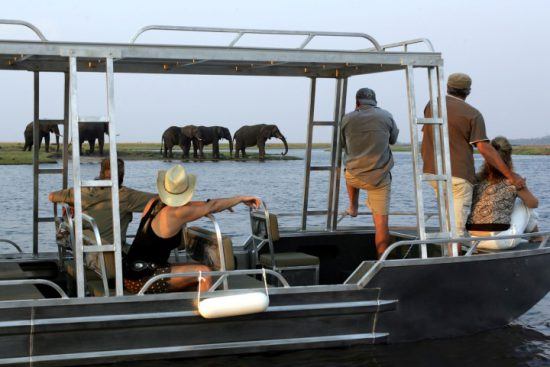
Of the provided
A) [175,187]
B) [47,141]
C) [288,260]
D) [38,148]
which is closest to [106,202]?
[38,148]

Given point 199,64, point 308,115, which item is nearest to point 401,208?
point 308,115

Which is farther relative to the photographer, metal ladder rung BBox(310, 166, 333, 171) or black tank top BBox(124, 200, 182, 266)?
metal ladder rung BBox(310, 166, 333, 171)

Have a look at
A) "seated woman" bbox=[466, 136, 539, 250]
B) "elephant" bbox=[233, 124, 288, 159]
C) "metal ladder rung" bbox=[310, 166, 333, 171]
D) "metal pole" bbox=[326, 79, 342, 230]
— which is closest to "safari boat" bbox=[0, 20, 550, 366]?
"seated woman" bbox=[466, 136, 539, 250]

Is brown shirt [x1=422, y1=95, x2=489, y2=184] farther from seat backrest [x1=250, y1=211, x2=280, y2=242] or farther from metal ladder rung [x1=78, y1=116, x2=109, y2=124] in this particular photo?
metal ladder rung [x1=78, y1=116, x2=109, y2=124]

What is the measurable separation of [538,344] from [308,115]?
298 cm

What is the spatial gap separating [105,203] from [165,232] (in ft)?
3.26

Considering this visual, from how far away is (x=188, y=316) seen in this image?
24.0 ft

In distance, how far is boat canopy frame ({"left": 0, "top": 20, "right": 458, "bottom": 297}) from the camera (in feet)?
23.2

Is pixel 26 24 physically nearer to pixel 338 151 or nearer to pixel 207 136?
pixel 338 151

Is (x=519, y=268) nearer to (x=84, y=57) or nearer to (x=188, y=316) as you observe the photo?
(x=188, y=316)

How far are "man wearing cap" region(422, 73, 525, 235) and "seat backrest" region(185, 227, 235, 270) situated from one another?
6.56 feet

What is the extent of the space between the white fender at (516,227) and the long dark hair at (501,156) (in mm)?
297

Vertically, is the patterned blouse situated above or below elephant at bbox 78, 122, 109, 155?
below

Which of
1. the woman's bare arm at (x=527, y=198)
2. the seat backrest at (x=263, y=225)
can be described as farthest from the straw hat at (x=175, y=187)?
the woman's bare arm at (x=527, y=198)
